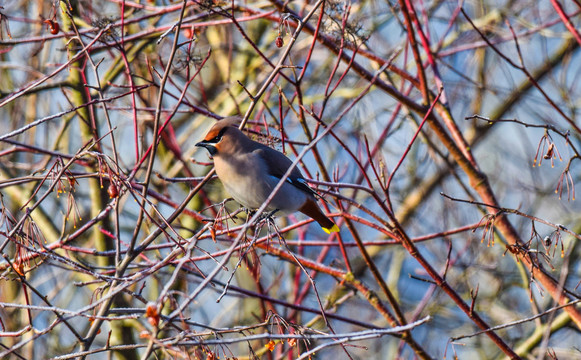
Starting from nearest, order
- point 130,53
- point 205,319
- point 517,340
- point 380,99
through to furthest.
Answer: point 130,53 < point 517,340 < point 205,319 < point 380,99

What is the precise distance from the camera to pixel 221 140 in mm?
3654

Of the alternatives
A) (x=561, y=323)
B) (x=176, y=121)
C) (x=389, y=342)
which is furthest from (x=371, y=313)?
(x=561, y=323)

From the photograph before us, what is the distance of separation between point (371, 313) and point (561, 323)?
4299mm

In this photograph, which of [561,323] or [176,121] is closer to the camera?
[561,323]

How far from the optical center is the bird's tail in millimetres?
3840

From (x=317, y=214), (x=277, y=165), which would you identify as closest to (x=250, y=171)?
(x=277, y=165)

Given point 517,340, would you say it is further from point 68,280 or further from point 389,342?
point 68,280

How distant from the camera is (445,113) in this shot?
3.96 metres

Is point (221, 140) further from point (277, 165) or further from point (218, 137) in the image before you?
point (277, 165)

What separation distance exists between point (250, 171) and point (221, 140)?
225 millimetres

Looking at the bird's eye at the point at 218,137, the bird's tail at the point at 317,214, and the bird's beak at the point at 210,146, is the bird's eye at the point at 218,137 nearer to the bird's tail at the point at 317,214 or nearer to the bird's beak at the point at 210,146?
the bird's beak at the point at 210,146

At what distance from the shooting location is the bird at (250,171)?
3598mm

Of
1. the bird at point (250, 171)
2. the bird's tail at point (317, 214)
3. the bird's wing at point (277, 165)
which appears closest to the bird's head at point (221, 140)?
the bird at point (250, 171)

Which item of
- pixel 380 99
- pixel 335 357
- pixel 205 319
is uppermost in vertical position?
pixel 380 99
